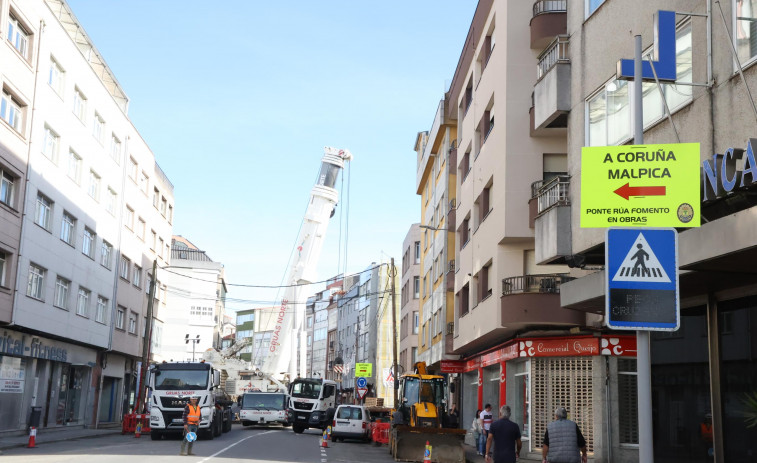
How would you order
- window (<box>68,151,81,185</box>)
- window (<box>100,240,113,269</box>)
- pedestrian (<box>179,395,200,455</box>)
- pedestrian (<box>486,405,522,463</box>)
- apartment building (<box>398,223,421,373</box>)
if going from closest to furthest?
pedestrian (<box>486,405,522,463</box>) → pedestrian (<box>179,395,200,455</box>) → window (<box>68,151,81,185</box>) → window (<box>100,240,113,269</box>) → apartment building (<box>398,223,421,373</box>)

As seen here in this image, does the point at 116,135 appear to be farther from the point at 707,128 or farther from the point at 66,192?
the point at 707,128

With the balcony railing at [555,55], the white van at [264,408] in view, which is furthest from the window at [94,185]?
the balcony railing at [555,55]

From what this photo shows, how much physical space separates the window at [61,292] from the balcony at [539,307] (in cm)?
2009

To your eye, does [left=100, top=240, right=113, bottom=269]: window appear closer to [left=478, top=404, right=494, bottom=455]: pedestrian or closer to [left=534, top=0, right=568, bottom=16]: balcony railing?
[left=478, top=404, right=494, bottom=455]: pedestrian

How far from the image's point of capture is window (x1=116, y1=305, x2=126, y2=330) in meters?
49.0

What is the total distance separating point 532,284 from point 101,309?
26.1 meters

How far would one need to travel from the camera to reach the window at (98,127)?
4294 centimetres

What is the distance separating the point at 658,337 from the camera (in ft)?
63.1

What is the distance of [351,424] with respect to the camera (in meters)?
38.4

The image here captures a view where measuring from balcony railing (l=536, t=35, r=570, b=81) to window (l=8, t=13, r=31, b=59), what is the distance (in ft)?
61.9

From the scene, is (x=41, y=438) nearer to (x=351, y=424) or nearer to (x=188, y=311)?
(x=351, y=424)

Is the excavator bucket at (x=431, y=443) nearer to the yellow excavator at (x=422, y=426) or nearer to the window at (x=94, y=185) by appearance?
the yellow excavator at (x=422, y=426)

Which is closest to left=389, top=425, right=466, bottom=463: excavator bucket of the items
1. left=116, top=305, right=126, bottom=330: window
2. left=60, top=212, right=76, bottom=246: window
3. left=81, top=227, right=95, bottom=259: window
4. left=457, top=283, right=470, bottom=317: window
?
left=457, top=283, right=470, bottom=317: window

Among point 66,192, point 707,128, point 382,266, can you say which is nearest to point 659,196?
point 707,128
